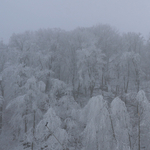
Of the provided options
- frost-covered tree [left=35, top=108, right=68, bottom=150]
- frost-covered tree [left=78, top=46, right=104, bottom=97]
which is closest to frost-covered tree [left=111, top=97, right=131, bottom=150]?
frost-covered tree [left=35, top=108, right=68, bottom=150]

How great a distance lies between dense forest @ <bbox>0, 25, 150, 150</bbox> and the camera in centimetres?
688

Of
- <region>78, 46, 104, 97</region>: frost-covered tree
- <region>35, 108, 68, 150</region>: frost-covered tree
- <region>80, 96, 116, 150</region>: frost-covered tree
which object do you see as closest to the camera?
<region>80, 96, 116, 150</region>: frost-covered tree

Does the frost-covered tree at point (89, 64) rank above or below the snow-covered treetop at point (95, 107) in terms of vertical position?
above

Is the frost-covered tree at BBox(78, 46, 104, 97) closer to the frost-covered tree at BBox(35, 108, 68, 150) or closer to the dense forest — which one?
the dense forest

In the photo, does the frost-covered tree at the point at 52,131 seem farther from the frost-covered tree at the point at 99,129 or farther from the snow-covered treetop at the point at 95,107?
the snow-covered treetop at the point at 95,107

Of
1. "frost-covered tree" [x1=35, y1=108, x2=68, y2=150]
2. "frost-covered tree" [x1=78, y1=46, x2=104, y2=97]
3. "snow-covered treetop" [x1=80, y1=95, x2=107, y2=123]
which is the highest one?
"frost-covered tree" [x1=78, y1=46, x2=104, y2=97]

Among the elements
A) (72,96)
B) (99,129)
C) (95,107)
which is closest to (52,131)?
(99,129)

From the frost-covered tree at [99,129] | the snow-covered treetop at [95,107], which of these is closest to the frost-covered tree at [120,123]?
the frost-covered tree at [99,129]

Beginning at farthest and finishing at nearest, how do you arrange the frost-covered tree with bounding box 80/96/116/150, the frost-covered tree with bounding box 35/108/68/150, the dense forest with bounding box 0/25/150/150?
1. the frost-covered tree with bounding box 35/108/68/150
2. the dense forest with bounding box 0/25/150/150
3. the frost-covered tree with bounding box 80/96/116/150

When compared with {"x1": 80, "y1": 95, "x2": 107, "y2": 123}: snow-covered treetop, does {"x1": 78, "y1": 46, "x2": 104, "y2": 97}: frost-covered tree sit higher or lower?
higher

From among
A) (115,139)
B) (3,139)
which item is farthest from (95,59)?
(3,139)

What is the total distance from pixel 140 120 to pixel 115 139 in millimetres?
1661

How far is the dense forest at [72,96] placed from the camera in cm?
688

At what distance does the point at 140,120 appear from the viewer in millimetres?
6715
